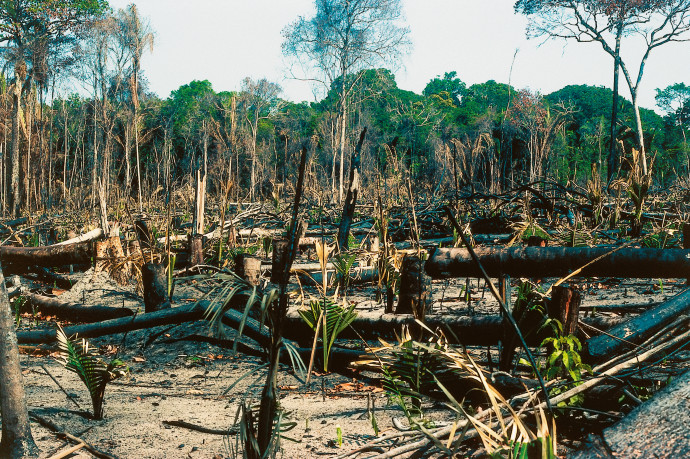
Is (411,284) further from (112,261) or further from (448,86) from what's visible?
(448,86)

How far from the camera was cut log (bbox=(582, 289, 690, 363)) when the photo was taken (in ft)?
6.98

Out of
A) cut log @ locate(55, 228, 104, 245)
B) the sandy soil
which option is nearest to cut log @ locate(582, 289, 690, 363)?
the sandy soil

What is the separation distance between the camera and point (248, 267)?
4.43 meters

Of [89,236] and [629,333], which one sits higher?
[89,236]

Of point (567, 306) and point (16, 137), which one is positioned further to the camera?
point (16, 137)

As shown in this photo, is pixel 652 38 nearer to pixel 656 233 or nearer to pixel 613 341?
pixel 656 233

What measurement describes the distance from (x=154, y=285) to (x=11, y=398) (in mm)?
2679

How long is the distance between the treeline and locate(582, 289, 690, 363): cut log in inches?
90.8

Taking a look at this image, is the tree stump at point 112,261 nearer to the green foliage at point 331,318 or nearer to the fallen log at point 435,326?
the fallen log at point 435,326

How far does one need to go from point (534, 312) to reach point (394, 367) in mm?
1043

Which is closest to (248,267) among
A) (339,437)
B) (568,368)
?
(339,437)

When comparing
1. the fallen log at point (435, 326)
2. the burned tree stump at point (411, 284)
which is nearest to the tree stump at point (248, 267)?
the fallen log at point (435, 326)

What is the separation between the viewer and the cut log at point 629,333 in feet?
6.98

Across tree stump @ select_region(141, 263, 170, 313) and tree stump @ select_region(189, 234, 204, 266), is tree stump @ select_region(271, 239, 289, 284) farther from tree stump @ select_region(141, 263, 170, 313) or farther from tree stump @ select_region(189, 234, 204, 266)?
tree stump @ select_region(189, 234, 204, 266)
